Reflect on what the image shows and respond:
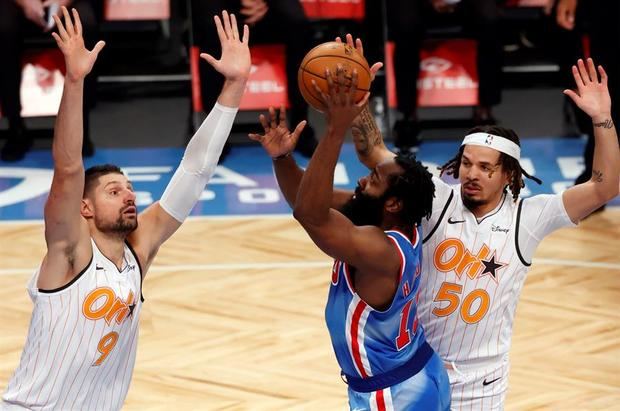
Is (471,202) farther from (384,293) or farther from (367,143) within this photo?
(384,293)

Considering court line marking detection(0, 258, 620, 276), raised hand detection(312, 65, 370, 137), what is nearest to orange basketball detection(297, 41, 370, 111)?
raised hand detection(312, 65, 370, 137)

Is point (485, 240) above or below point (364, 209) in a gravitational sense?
below

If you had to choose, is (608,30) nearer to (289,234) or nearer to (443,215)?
(289,234)

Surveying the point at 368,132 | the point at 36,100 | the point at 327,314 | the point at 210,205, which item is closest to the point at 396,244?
the point at 327,314

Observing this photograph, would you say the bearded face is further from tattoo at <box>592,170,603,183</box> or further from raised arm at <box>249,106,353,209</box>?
tattoo at <box>592,170,603,183</box>

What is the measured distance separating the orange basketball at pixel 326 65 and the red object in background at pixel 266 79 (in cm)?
593

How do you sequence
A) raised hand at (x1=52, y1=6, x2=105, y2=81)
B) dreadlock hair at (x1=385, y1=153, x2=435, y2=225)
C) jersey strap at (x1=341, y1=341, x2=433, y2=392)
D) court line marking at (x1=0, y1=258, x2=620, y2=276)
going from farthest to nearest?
1. court line marking at (x1=0, y1=258, x2=620, y2=276)
2. jersey strap at (x1=341, y1=341, x2=433, y2=392)
3. dreadlock hair at (x1=385, y1=153, x2=435, y2=225)
4. raised hand at (x1=52, y1=6, x2=105, y2=81)

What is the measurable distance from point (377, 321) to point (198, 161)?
3.39 ft

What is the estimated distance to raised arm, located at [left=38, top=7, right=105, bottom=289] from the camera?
458 centimetres

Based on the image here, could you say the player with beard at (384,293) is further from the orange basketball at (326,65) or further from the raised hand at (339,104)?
the raised hand at (339,104)

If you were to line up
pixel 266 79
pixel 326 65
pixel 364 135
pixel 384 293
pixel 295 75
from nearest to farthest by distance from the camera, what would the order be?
pixel 384 293, pixel 326 65, pixel 364 135, pixel 295 75, pixel 266 79

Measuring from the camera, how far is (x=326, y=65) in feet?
16.6

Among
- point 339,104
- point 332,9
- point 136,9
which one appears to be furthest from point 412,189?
point 136,9

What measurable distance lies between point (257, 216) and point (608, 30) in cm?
303
